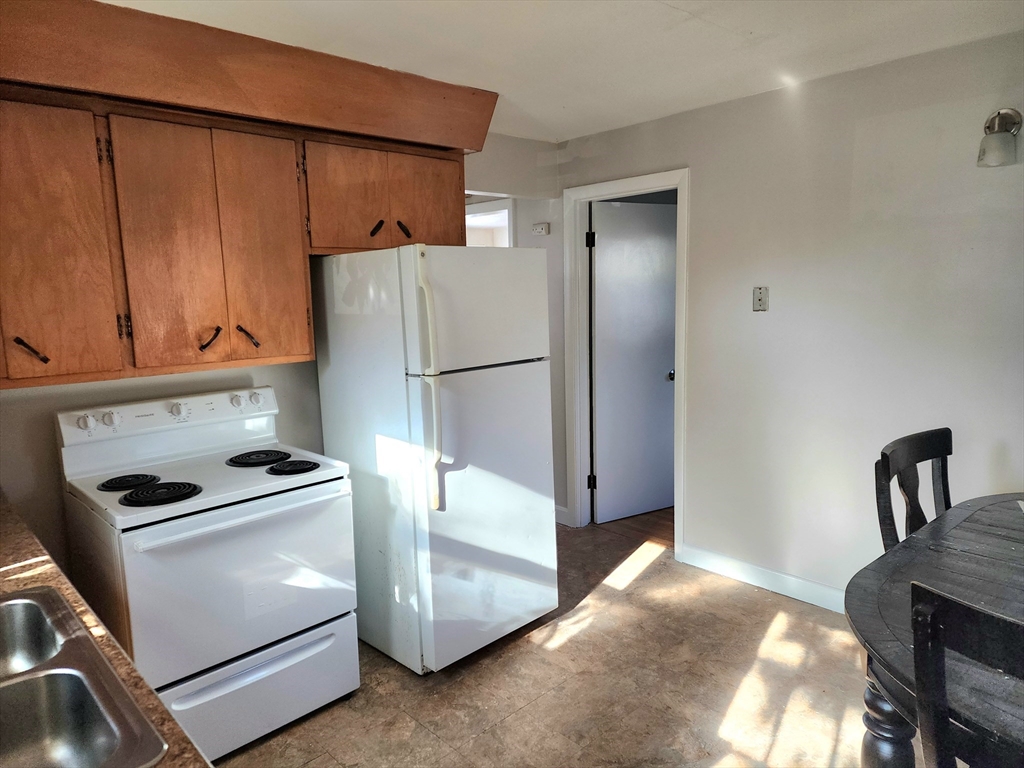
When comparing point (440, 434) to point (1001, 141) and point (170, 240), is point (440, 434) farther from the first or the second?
point (1001, 141)

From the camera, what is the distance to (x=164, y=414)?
2.36m

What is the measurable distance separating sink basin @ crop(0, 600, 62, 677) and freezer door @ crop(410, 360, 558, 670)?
1.23m

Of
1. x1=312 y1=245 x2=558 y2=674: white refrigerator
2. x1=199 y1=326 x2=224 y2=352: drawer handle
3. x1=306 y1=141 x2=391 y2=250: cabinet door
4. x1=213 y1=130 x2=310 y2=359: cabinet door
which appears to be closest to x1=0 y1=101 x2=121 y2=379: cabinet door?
x1=199 y1=326 x2=224 y2=352: drawer handle

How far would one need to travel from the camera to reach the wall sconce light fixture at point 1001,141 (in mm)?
2193

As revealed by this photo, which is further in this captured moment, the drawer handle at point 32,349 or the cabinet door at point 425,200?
the cabinet door at point 425,200

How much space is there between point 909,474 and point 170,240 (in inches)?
94.6

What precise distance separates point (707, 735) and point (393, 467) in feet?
4.66

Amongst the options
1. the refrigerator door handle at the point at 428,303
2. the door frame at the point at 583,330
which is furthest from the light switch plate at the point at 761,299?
the refrigerator door handle at the point at 428,303

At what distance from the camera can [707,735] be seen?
2.15 meters

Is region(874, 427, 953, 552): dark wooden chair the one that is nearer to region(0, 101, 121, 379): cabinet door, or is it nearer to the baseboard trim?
the baseboard trim

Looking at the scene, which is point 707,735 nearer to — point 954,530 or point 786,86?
point 954,530

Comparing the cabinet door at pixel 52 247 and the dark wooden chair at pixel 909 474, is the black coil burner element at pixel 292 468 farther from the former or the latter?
the dark wooden chair at pixel 909 474

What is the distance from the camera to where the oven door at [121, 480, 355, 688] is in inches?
74.0

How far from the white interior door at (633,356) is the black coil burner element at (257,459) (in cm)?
200
